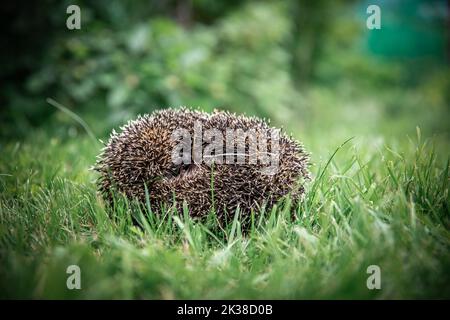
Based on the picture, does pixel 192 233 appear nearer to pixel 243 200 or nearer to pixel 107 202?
pixel 243 200

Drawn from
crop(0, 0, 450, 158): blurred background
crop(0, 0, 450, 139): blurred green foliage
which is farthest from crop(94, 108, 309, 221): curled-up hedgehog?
crop(0, 0, 450, 139): blurred green foliage

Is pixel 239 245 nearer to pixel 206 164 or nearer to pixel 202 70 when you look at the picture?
pixel 206 164

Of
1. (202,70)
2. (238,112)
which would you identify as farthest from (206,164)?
(238,112)

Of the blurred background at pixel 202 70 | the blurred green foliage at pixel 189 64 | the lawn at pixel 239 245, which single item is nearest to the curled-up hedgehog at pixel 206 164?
the lawn at pixel 239 245

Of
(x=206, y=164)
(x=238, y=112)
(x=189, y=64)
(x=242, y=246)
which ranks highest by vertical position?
(x=189, y=64)

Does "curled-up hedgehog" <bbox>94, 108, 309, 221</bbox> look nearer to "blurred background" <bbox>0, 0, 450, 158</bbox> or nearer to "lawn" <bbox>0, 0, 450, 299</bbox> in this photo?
"lawn" <bbox>0, 0, 450, 299</bbox>
